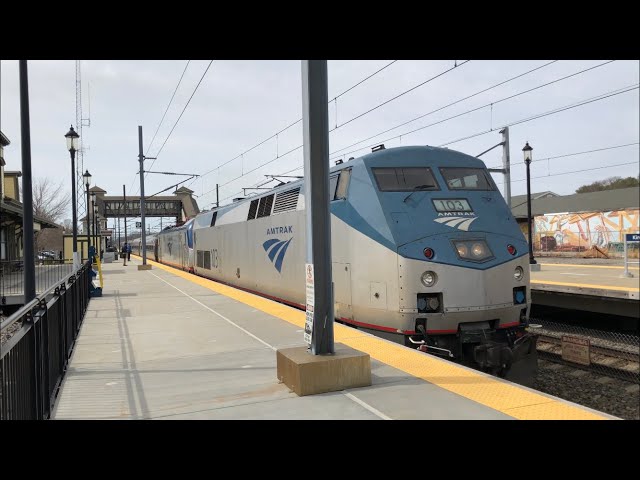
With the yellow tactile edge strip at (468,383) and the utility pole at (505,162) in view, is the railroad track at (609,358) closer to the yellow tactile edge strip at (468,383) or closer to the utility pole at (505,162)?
the yellow tactile edge strip at (468,383)

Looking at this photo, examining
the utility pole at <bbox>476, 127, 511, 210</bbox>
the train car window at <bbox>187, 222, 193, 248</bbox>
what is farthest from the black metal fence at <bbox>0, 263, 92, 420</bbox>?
the train car window at <bbox>187, 222, 193, 248</bbox>

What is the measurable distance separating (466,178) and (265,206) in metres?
5.35

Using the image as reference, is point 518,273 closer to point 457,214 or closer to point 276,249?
point 457,214

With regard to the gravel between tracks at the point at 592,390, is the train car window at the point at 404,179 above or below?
above

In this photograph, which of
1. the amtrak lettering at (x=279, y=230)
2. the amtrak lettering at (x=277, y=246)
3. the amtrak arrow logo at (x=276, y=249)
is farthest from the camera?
the amtrak arrow logo at (x=276, y=249)

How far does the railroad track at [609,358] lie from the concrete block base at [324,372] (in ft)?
18.3

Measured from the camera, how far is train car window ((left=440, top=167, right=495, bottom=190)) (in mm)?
7934

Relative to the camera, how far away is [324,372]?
16.2 ft

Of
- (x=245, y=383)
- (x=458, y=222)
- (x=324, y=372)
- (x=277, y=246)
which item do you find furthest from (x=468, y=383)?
(x=277, y=246)

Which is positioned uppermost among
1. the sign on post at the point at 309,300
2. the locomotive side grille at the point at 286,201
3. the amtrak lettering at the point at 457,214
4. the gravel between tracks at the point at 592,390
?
the locomotive side grille at the point at 286,201

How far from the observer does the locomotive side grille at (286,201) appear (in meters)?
9.99

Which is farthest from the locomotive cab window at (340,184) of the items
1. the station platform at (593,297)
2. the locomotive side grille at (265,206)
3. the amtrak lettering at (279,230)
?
the station platform at (593,297)
